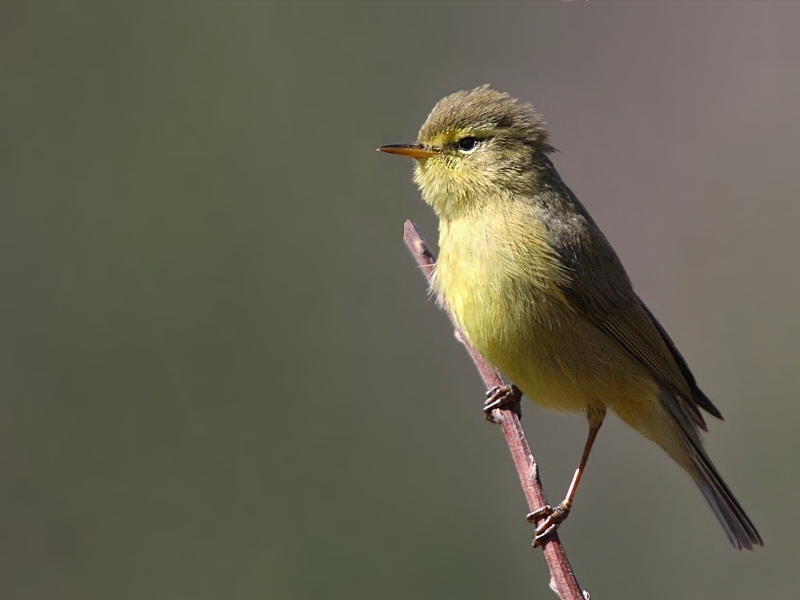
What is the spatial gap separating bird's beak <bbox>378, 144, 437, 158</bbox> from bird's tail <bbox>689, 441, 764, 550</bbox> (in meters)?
1.80

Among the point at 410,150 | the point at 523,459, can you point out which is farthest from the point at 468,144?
the point at 523,459

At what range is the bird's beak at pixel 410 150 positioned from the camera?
4.62 metres

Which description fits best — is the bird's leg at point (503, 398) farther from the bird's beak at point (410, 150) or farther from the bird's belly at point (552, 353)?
the bird's beak at point (410, 150)

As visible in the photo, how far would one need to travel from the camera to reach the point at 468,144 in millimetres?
4715

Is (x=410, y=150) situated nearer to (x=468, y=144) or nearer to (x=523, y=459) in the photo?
(x=468, y=144)

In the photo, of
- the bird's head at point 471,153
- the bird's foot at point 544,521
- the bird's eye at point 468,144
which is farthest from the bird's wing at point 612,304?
the bird's foot at point 544,521

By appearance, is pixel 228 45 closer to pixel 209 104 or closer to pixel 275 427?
pixel 209 104

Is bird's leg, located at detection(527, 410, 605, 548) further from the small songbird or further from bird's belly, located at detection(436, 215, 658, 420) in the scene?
bird's belly, located at detection(436, 215, 658, 420)

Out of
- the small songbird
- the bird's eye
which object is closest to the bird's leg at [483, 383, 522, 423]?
the small songbird

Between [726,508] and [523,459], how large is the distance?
1.33 meters

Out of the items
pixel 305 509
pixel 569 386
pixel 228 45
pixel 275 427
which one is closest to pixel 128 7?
pixel 228 45

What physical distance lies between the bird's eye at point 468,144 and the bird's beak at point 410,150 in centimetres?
13

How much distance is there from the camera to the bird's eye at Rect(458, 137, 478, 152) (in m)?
4.71

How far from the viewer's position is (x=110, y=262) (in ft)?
22.9
